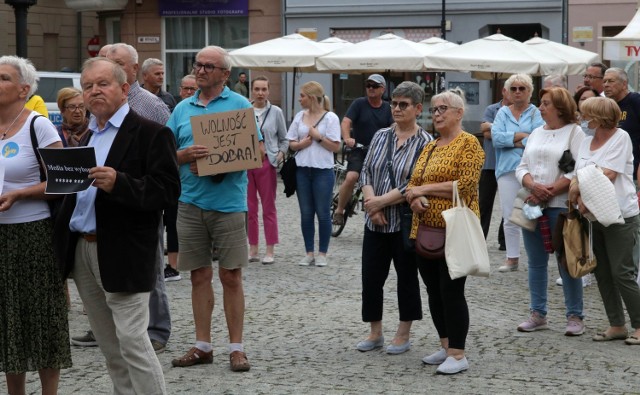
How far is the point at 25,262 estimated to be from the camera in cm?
631

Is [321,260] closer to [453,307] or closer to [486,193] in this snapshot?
[486,193]

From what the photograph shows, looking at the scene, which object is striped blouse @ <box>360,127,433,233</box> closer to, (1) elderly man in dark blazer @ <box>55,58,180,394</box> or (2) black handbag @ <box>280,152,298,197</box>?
(1) elderly man in dark blazer @ <box>55,58,180,394</box>

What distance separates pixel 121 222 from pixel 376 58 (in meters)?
15.8

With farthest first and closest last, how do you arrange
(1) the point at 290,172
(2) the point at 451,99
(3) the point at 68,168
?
(1) the point at 290,172 → (2) the point at 451,99 → (3) the point at 68,168

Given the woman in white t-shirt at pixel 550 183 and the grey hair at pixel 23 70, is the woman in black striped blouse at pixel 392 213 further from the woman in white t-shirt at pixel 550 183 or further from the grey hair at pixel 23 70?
the grey hair at pixel 23 70

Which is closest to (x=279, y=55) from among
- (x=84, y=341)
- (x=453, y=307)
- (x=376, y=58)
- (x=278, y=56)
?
(x=278, y=56)

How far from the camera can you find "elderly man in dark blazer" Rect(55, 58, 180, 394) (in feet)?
18.9

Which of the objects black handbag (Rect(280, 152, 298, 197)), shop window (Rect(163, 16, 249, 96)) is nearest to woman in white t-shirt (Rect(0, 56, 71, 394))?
black handbag (Rect(280, 152, 298, 197))

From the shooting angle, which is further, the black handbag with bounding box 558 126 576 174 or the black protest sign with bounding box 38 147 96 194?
the black handbag with bounding box 558 126 576 174

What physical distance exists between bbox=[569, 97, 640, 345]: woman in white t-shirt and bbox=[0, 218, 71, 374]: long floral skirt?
4.03 metres

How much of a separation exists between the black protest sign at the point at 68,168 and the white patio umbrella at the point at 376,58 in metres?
15.7

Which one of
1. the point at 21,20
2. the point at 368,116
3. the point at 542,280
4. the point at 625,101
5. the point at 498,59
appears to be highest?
the point at 21,20

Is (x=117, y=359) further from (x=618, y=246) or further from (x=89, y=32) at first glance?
(x=89, y=32)

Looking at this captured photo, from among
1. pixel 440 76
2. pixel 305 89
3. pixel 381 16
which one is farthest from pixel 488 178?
pixel 381 16
